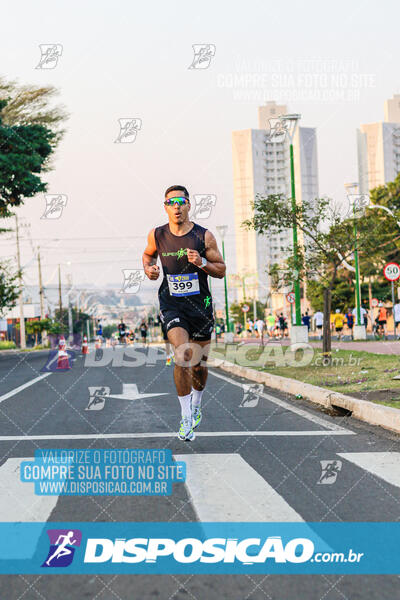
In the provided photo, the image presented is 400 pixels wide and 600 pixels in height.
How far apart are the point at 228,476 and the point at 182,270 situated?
217 cm

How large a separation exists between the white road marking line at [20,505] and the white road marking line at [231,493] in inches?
35.6

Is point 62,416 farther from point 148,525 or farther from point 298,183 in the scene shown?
point 298,183

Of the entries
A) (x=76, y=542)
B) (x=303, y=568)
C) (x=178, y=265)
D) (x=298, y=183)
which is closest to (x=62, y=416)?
(x=178, y=265)

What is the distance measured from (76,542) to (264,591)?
1078 millimetres

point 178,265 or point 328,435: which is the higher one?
point 178,265

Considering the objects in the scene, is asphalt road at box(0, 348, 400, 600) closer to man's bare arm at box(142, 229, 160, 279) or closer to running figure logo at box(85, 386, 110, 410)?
running figure logo at box(85, 386, 110, 410)

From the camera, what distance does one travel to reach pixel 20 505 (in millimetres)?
4402

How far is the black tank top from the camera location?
664cm

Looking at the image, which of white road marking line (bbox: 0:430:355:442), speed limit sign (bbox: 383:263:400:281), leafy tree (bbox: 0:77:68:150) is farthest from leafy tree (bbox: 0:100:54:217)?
white road marking line (bbox: 0:430:355:442)

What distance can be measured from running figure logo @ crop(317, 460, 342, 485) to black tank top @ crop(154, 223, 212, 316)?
188cm

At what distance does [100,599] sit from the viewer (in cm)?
298

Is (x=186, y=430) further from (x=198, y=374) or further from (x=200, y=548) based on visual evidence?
(x=200, y=548)

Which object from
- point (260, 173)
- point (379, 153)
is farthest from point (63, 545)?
point (260, 173)

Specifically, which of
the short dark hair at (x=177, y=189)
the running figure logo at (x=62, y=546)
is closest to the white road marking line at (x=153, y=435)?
the short dark hair at (x=177, y=189)
